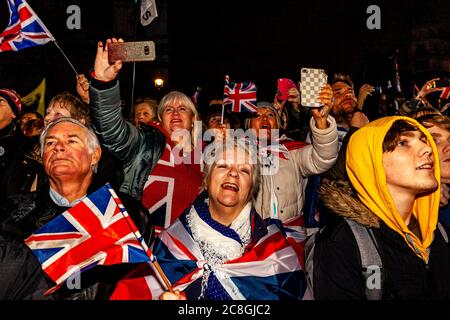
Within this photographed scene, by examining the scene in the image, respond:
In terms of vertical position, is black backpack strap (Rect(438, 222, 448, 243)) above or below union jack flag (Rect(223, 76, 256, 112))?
below

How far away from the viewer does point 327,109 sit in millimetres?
4176

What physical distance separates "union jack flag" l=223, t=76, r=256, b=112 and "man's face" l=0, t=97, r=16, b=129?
2222mm

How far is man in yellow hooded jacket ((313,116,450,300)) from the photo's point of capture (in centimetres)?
276

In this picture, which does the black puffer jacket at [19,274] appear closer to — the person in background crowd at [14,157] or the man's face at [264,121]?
the person in background crowd at [14,157]

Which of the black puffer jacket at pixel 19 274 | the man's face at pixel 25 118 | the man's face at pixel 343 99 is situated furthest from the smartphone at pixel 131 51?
the man's face at pixel 25 118

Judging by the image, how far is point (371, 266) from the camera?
8.88 ft

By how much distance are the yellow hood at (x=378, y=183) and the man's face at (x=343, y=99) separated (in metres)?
2.85

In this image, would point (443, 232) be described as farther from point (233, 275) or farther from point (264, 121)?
point (264, 121)

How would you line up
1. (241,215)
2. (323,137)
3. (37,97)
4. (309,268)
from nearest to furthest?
1. (309,268)
2. (241,215)
3. (323,137)
4. (37,97)

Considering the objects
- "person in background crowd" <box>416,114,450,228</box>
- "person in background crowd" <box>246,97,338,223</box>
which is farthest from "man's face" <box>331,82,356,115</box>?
"person in background crowd" <box>416,114,450,228</box>

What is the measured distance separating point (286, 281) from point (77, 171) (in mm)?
1442

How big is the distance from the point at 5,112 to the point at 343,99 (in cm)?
351

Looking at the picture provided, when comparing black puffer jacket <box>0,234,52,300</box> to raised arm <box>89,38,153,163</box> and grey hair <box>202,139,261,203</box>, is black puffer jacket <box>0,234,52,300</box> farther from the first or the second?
raised arm <box>89,38,153,163</box>

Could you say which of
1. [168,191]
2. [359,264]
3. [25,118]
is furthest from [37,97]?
[359,264]
